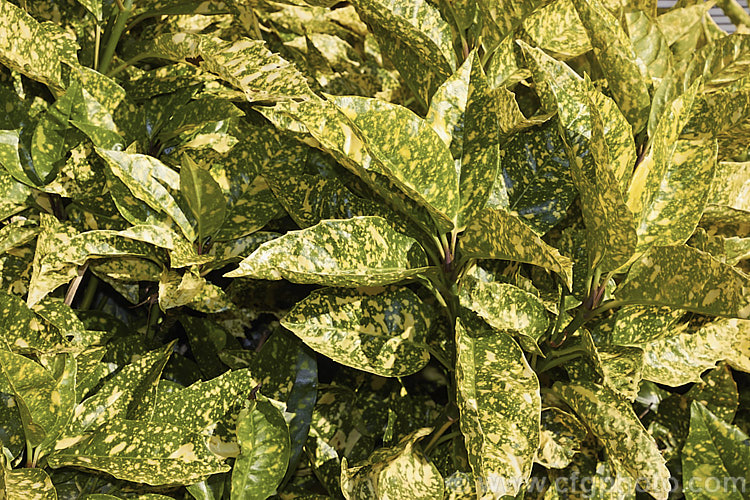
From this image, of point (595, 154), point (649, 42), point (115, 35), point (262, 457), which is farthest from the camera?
point (649, 42)

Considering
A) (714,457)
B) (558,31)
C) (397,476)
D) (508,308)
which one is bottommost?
(714,457)

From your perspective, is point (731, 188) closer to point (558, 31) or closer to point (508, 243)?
point (558, 31)

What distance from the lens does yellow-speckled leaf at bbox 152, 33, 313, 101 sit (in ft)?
2.01

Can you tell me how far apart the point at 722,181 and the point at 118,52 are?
2.36 ft

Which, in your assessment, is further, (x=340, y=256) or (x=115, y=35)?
(x=115, y=35)

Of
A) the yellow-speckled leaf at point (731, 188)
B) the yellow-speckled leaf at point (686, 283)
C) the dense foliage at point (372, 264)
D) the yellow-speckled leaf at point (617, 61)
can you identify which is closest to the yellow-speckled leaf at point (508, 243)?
the dense foliage at point (372, 264)

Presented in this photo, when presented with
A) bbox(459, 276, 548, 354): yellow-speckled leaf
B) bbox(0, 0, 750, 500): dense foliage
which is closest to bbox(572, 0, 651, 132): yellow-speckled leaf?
bbox(0, 0, 750, 500): dense foliage

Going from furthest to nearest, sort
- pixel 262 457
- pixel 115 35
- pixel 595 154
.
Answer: pixel 115 35 → pixel 262 457 → pixel 595 154

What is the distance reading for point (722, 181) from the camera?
2.64 feet

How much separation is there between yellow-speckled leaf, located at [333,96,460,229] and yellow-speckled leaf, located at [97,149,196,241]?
211 mm

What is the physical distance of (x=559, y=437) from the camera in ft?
2.23

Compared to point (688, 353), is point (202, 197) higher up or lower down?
higher up

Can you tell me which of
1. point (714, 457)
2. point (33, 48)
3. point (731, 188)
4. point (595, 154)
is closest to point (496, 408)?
point (595, 154)

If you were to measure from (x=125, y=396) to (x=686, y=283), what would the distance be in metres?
0.51
